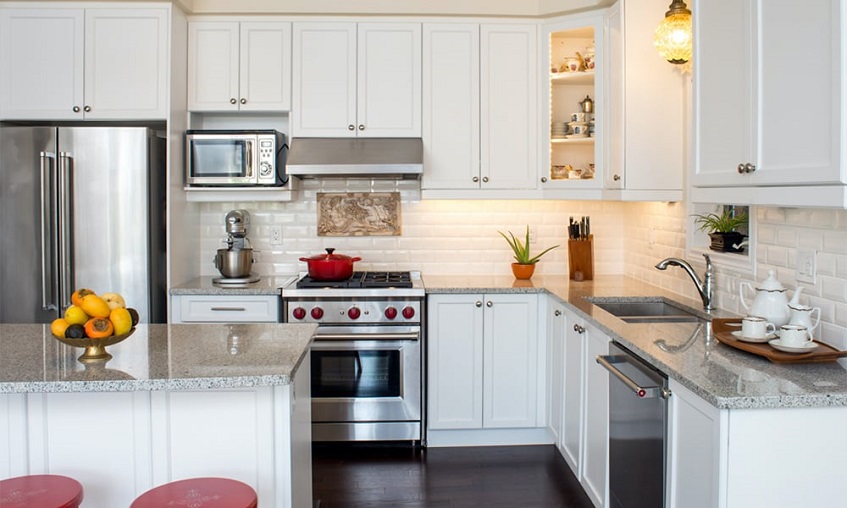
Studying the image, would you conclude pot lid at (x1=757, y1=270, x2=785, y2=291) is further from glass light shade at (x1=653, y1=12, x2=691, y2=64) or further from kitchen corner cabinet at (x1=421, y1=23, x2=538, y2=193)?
kitchen corner cabinet at (x1=421, y1=23, x2=538, y2=193)

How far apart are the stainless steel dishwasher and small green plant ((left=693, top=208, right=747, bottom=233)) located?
2.97 ft

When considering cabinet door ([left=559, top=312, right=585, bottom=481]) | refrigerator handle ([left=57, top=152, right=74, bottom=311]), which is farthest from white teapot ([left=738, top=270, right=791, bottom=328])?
refrigerator handle ([left=57, top=152, right=74, bottom=311])

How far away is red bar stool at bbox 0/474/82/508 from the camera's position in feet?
6.18

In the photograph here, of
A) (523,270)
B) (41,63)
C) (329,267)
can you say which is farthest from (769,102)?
(41,63)

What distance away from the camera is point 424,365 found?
4.18 m

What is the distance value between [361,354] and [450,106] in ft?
5.15

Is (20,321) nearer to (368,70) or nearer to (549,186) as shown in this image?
(368,70)

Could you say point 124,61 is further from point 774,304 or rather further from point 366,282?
point 774,304

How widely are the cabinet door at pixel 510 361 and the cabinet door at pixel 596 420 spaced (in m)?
0.86

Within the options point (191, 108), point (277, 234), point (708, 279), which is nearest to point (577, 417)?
point (708, 279)

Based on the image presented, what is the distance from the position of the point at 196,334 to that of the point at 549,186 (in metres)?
2.43

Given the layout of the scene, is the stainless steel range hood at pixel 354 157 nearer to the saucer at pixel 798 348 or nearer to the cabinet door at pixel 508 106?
the cabinet door at pixel 508 106

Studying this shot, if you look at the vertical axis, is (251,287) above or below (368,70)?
below

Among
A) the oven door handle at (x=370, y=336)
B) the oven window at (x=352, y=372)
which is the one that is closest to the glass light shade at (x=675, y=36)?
the oven door handle at (x=370, y=336)
